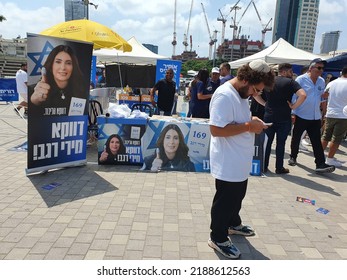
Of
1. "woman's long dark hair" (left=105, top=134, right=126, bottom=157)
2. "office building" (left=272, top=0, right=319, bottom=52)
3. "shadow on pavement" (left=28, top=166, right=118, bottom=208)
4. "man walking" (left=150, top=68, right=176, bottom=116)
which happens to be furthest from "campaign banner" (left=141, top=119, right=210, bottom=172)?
"office building" (left=272, top=0, right=319, bottom=52)

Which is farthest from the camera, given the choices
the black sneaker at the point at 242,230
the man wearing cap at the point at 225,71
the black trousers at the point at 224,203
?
the man wearing cap at the point at 225,71

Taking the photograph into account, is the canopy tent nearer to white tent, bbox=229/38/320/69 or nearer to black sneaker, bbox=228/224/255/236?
white tent, bbox=229/38/320/69

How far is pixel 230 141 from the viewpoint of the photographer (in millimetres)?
2529

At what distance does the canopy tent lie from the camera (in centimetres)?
953

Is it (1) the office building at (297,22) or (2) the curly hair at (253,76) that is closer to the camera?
(2) the curly hair at (253,76)

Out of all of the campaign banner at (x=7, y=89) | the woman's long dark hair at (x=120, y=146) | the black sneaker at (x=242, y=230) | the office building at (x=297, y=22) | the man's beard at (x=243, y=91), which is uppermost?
the office building at (x=297, y=22)

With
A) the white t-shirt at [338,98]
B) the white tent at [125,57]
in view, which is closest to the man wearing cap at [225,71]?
the white t-shirt at [338,98]

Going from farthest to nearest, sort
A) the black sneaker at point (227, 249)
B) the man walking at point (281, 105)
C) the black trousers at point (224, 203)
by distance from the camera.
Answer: the man walking at point (281, 105) → the black sneaker at point (227, 249) → the black trousers at point (224, 203)

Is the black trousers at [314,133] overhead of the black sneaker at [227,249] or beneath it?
overhead

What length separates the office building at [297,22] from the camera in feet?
350

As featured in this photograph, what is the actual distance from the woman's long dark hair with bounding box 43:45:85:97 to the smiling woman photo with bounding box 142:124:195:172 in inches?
64.1

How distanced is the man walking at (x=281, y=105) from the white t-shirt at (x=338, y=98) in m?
1.36

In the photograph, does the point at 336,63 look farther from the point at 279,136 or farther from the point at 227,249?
the point at 227,249

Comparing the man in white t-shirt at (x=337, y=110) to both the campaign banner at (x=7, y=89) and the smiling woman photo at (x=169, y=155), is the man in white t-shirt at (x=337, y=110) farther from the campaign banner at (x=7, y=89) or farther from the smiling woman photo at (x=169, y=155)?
the campaign banner at (x=7, y=89)
